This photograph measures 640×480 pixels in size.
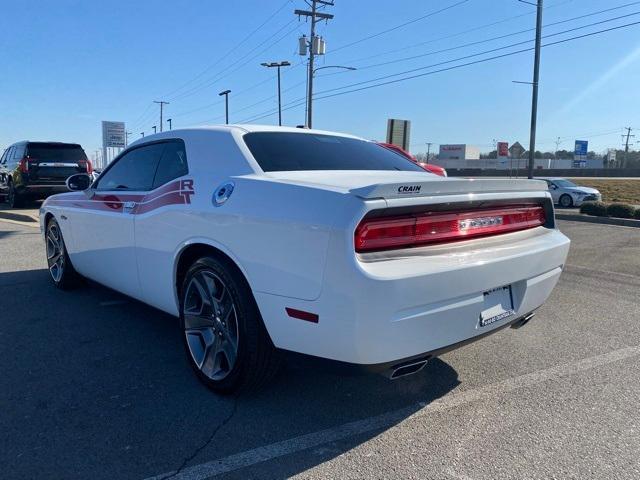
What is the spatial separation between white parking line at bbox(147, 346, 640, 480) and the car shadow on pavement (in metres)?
0.04

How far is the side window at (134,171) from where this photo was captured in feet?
13.0

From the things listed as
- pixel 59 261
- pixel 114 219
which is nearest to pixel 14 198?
pixel 59 261

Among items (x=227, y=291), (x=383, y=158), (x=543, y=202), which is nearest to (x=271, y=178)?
(x=227, y=291)

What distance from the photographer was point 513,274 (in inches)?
116

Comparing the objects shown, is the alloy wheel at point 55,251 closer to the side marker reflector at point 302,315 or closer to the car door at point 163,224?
the car door at point 163,224

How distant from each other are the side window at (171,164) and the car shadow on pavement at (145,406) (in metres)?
1.25

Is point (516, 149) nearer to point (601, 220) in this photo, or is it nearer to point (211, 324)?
point (601, 220)

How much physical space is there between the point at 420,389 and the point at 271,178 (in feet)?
5.23

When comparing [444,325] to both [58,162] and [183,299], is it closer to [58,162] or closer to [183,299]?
[183,299]

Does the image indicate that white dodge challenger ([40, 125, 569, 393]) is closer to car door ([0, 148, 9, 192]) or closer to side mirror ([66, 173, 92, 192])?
side mirror ([66, 173, 92, 192])

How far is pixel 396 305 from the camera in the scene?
7.88ft

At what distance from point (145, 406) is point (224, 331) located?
0.60 metres

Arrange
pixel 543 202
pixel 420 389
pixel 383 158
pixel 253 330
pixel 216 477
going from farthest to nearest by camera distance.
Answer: pixel 383 158, pixel 543 202, pixel 420 389, pixel 253 330, pixel 216 477

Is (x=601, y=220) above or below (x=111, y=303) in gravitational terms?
above
